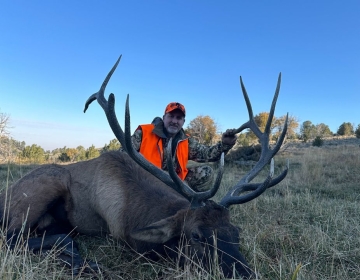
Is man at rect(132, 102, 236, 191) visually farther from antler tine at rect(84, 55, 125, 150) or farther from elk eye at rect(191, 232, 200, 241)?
elk eye at rect(191, 232, 200, 241)

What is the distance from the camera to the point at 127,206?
11.8 feet

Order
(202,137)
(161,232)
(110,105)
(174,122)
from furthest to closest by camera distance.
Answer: (202,137) < (174,122) < (110,105) < (161,232)

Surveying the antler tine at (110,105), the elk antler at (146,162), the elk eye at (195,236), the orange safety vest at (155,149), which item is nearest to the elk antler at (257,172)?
the elk antler at (146,162)

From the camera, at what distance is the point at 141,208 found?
3.50 m

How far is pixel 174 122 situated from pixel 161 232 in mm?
3169

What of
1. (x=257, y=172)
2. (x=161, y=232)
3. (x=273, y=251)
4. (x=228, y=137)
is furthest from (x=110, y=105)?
(x=228, y=137)

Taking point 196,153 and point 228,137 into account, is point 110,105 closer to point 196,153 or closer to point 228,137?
point 228,137

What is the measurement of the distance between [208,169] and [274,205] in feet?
4.55

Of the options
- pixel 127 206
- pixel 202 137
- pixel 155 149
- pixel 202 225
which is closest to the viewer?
pixel 202 225

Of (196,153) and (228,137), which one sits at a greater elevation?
(228,137)

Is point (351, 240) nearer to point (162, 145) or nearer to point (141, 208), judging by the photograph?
point (141, 208)

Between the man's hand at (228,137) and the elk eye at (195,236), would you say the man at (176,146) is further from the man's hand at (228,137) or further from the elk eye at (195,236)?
the elk eye at (195,236)

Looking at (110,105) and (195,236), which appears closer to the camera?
(195,236)

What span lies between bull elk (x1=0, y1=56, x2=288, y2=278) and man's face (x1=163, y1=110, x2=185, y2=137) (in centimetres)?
171
